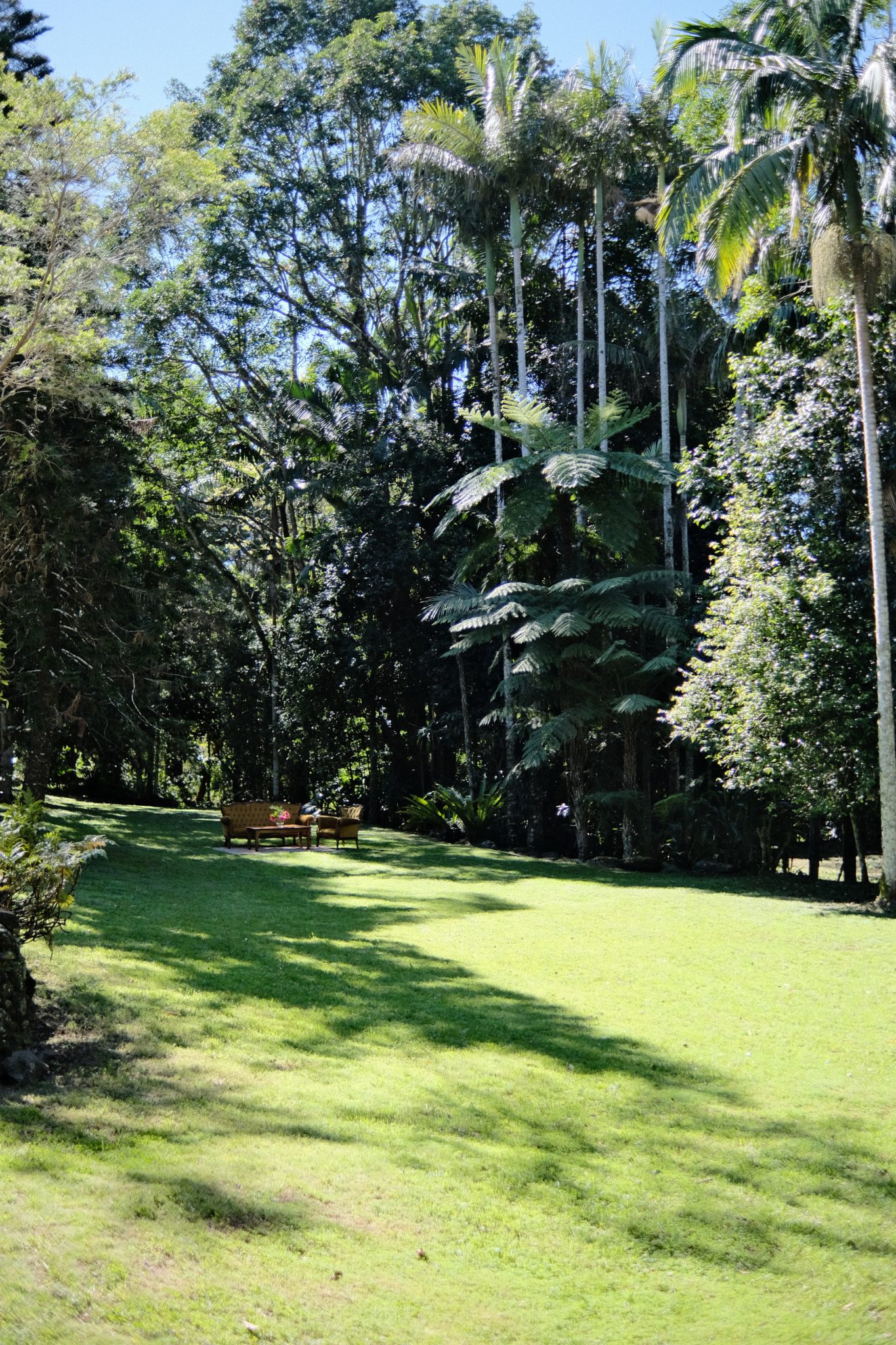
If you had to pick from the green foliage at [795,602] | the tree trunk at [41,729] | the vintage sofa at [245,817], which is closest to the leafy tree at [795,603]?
the green foliage at [795,602]

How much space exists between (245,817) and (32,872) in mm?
11908

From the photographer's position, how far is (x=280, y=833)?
17.9 m

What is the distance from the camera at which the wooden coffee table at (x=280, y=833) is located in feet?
58.0

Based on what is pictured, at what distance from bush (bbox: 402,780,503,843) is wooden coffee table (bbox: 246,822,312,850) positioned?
299cm

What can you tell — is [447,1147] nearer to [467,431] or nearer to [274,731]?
[467,431]

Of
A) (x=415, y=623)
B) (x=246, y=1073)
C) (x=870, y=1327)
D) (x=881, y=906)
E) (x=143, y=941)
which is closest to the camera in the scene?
(x=870, y=1327)

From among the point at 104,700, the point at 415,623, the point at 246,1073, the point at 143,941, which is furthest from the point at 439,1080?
the point at 415,623

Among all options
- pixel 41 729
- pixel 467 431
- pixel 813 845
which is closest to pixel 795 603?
pixel 813 845

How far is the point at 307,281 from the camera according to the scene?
1071 inches

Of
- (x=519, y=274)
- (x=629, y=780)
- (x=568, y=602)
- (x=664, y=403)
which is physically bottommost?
(x=629, y=780)

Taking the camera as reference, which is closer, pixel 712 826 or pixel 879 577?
pixel 879 577

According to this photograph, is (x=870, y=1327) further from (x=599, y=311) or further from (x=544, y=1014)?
(x=599, y=311)

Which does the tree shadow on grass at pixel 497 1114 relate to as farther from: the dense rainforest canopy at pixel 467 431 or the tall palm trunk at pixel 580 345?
the tall palm trunk at pixel 580 345

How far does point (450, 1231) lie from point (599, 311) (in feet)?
56.2
